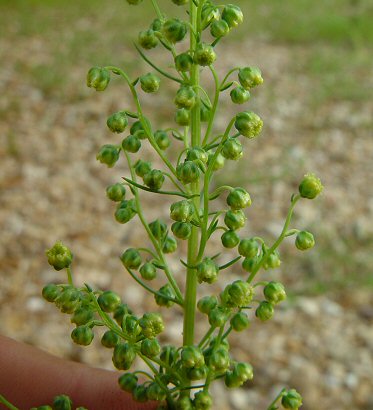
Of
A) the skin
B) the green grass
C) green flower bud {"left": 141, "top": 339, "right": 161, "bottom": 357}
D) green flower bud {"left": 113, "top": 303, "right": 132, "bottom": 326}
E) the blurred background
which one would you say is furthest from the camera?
the green grass

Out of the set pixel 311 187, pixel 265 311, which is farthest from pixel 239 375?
pixel 311 187

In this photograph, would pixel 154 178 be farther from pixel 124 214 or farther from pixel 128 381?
pixel 128 381

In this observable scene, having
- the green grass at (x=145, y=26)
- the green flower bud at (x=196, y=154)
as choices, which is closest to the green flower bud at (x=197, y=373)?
the green flower bud at (x=196, y=154)

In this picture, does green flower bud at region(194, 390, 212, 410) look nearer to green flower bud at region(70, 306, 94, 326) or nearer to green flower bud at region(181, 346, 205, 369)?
green flower bud at region(181, 346, 205, 369)

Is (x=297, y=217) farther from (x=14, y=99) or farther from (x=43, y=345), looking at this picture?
(x=14, y=99)

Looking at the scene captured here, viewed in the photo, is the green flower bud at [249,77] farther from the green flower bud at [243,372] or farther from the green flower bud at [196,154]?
the green flower bud at [243,372]

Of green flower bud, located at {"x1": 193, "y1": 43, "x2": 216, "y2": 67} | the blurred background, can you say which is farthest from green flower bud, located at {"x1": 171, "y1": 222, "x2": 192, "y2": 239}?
the blurred background

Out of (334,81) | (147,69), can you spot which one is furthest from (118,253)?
(334,81)
